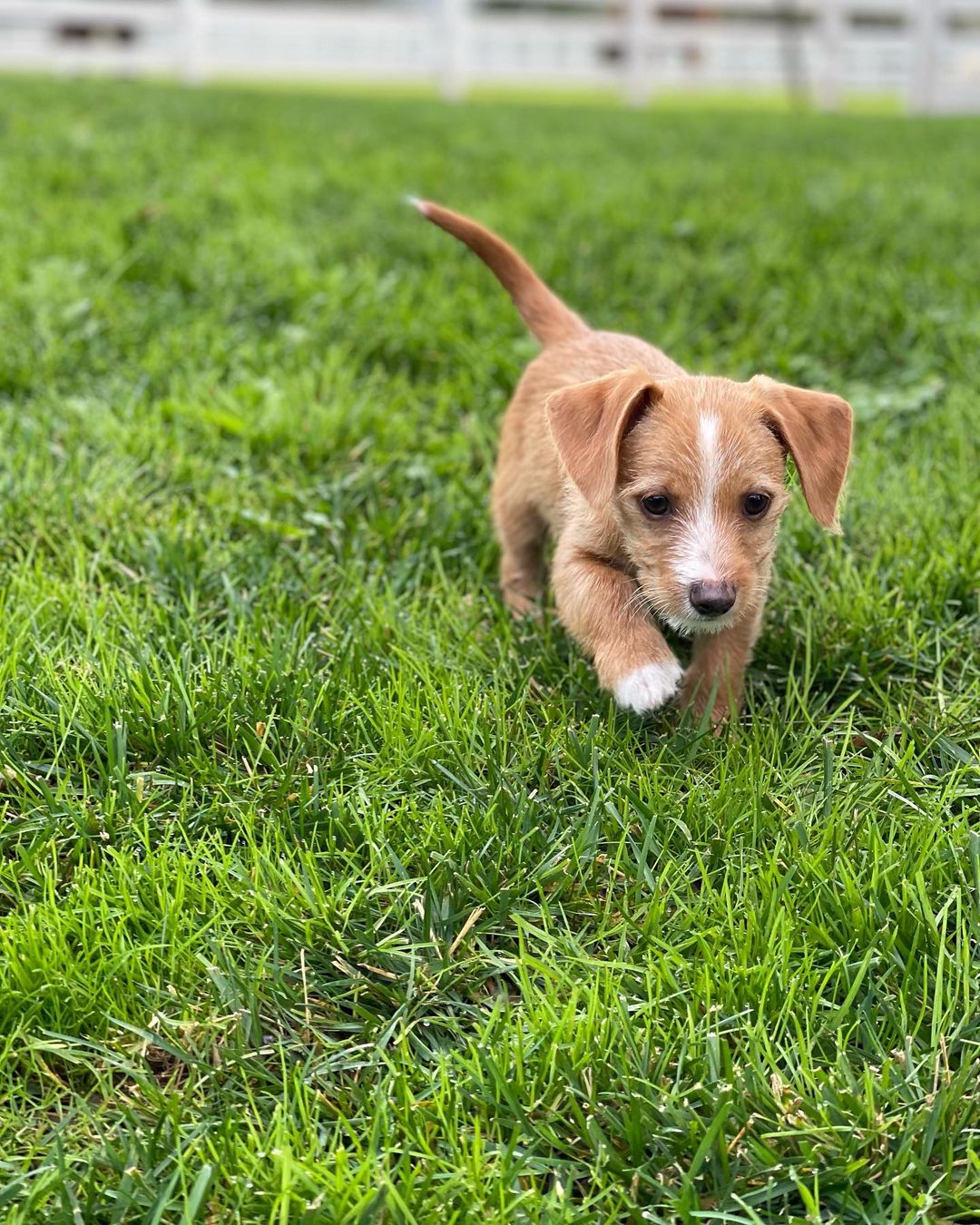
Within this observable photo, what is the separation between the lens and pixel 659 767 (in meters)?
2.39

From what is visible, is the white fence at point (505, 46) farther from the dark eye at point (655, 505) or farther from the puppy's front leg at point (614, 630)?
the dark eye at point (655, 505)

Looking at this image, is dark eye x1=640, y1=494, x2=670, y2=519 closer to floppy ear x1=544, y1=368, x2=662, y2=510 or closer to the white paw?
floppy ear x1=544, y1=368, x2=662, y2=510

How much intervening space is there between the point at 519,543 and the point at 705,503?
0.91m

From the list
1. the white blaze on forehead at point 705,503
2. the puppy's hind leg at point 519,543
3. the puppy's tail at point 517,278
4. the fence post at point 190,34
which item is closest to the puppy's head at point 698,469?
the white blaze on forehead at point 705,503

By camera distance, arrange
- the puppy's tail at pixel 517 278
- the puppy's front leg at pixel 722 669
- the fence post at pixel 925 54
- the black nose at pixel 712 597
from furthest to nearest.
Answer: the fence post at pixel 925 54 → the puppy's tail at pixel 517 278 → the puppy's front leg at pixel 722 669 → the black nose at pixel 712 597

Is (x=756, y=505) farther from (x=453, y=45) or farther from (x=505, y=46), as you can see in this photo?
(x=505, y=46)

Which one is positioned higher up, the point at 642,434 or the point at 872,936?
the point at 642,434

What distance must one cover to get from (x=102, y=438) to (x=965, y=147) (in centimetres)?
1001

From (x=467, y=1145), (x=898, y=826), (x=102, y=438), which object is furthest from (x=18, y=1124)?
(x=102, y=438)

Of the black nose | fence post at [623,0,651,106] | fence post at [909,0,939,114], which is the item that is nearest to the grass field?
the black nose

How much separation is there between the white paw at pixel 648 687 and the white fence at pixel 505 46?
1965 centimetres

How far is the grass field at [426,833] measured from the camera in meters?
1.70

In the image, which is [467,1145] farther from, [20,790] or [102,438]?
[102,438]

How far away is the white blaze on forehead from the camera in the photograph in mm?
2416
